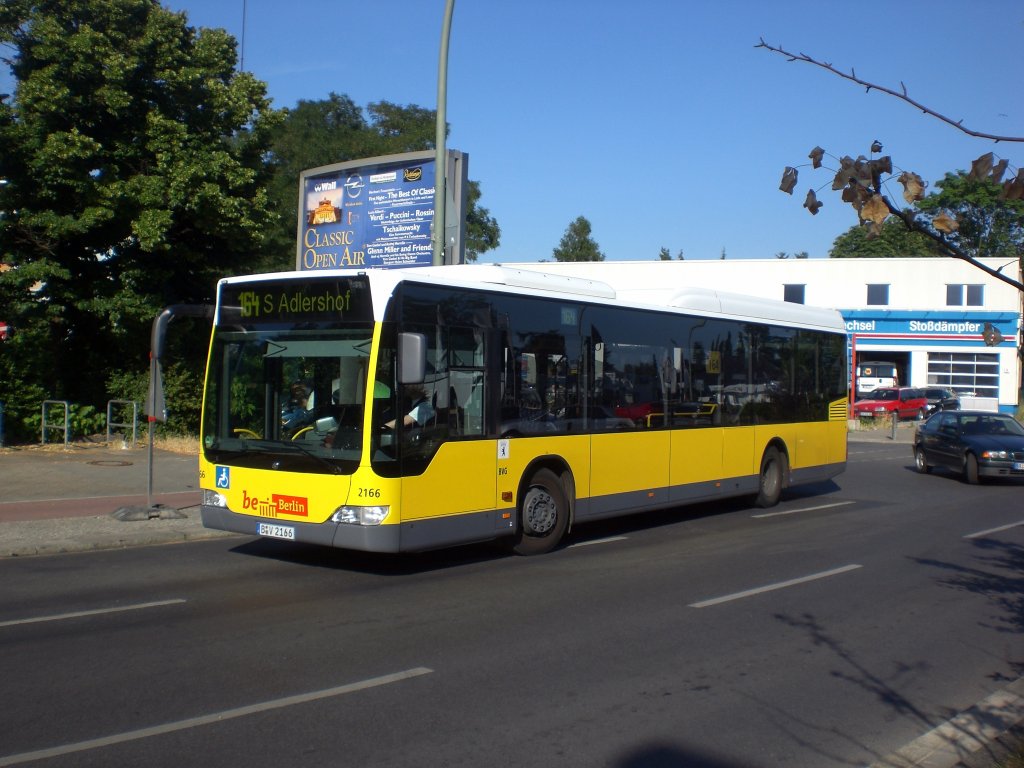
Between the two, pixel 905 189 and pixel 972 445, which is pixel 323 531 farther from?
pixel 972 445

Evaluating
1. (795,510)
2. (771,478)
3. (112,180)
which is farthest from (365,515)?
(112,180)

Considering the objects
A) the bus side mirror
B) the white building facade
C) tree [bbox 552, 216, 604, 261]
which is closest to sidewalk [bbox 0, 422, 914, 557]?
the bus side mirror

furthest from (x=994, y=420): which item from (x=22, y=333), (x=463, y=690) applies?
(x=22, y=333)

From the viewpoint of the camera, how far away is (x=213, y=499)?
10195mm

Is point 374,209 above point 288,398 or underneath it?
above

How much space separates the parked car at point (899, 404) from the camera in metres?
49.0

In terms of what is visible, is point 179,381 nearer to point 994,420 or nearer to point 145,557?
point 145,557

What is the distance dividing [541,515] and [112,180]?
47.7 feet

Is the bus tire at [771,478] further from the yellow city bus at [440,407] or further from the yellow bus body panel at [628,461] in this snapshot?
the yellow bus body panel at [628,461]

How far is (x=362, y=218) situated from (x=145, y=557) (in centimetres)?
971

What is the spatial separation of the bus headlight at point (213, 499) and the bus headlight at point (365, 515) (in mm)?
1689

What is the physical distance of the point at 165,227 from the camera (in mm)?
20859

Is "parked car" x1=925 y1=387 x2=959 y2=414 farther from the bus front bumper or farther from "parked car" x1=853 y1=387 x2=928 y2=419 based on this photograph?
the bus front bumper

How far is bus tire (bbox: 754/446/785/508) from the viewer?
1596 cm
